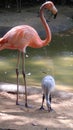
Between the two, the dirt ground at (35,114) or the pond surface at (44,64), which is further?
the pond surface at (44,64)

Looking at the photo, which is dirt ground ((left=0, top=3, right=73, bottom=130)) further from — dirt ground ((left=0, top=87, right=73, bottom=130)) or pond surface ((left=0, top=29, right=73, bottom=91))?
pond surface ((left=0, top=29, right=73, bottom=91))

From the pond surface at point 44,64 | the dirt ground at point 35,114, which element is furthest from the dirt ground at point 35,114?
the pond surface at point 44,64

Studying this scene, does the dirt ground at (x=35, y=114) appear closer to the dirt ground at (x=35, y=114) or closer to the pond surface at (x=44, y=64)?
the dirt ground at (x=35, y=114)

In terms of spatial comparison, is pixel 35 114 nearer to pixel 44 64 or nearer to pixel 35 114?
pixel 35 114

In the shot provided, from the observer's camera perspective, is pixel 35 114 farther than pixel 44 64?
No

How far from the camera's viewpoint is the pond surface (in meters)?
7.89

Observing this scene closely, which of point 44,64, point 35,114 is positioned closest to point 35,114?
point 35,114

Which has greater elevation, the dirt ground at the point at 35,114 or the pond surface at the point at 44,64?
the dirt ground at the point at 35,114

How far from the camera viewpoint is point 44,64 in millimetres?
8906

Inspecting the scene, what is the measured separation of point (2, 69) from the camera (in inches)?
336

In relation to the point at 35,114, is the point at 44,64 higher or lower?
lower

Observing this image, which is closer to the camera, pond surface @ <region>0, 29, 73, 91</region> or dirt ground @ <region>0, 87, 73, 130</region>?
dirt ground @ <region>0, 87, 73, 130</region>

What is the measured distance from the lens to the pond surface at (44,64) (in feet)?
25.9

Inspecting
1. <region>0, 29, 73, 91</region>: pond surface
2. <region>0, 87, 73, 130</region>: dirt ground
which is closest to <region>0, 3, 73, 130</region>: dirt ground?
A: <region>0, 87, 73, 130</region>: dirt ground
